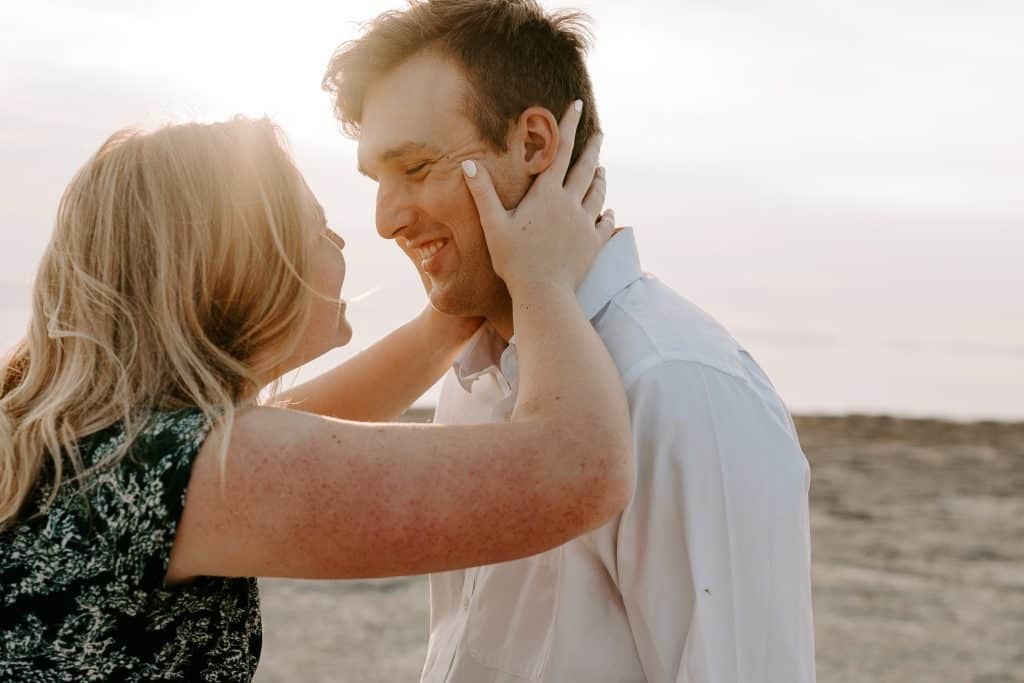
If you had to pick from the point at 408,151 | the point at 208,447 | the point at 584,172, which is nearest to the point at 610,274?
the point at 584,172

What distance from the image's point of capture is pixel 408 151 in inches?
118

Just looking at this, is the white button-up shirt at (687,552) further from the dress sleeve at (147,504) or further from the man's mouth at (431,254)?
the dress sleeve at (147,504)

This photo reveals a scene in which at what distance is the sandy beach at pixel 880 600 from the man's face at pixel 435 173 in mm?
5019

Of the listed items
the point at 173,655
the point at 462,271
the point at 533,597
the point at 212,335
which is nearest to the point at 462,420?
the point at 462,271

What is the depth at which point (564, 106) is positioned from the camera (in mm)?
3148

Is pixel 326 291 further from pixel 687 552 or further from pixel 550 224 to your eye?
pixel 687 552

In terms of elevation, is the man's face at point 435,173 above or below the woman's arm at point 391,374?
above

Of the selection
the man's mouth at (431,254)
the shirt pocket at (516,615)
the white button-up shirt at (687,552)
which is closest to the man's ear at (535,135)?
the man's mouth at (431,254)

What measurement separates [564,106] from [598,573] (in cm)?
125

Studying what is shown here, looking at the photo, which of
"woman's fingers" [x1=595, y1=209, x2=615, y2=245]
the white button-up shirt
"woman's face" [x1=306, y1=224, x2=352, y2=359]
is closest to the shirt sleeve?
the white button-up shirt

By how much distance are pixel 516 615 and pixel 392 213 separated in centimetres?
107

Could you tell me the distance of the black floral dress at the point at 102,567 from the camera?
6.59ft

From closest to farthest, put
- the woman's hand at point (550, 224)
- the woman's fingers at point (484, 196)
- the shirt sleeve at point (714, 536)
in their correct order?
the shirt sleeve at point (714, 536) < the woman's hand at point (550, 224) < the woman's fingers at point (484, 196)

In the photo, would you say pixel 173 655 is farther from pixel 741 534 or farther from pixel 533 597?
pixel 741 534
